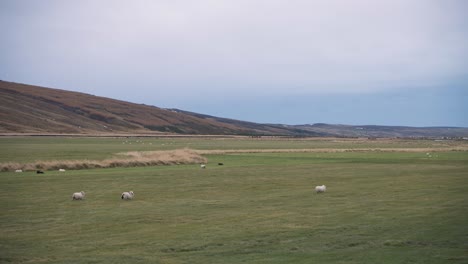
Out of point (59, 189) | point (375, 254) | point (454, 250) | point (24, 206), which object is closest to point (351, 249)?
point (375, 254)

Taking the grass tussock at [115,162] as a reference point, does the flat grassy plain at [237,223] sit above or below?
below

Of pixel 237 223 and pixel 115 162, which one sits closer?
pixel 237 223

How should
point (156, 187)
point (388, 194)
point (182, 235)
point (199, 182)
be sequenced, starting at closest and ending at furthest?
point (182, 235) < point (388, 194) < point (156, 187) < point (199, 182)

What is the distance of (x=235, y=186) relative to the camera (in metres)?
31.9

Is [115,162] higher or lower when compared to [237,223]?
higher

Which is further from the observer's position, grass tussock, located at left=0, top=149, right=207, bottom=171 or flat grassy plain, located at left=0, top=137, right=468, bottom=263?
grass tussock, located at left=0, top=149, right=207, bottom=171

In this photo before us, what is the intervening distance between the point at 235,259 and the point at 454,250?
5.70 metres

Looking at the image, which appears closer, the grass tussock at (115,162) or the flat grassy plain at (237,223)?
the flat grassy plain at (237,223)

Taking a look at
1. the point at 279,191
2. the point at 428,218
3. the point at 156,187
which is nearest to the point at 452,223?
the point at 428,218

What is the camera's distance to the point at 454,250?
1464 centimetres

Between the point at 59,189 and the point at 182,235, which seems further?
the point at 59,189

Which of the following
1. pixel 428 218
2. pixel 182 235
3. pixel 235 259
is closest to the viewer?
pixel 235 259

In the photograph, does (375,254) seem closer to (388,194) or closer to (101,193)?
Result: (388,194)

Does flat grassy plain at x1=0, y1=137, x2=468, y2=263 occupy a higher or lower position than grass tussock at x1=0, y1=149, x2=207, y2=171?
lower
